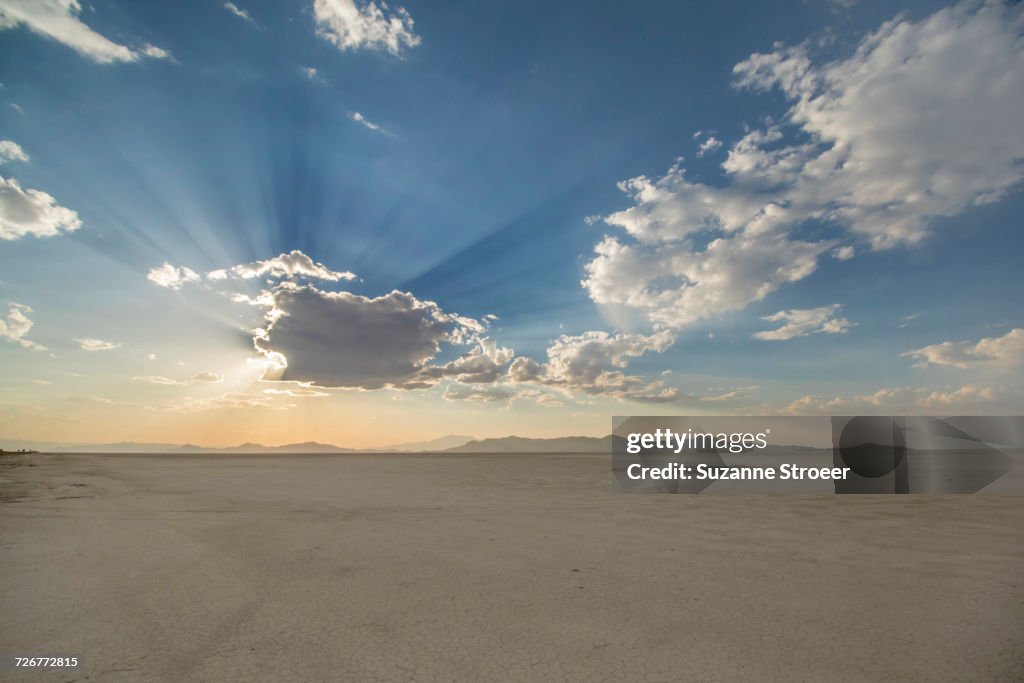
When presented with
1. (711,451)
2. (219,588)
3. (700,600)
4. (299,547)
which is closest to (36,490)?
(299,547)

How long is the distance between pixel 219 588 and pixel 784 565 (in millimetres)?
7118

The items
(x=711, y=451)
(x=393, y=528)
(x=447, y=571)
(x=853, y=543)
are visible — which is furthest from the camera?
(x=711, y=451)

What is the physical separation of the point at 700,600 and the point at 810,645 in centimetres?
123

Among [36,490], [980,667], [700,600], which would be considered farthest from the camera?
[36,490]

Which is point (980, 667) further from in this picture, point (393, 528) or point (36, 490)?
point (36, 490)

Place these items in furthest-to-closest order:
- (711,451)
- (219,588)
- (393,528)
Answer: (711,451), (393,528), (219,588)

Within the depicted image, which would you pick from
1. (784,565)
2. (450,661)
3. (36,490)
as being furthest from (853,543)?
(36,490)

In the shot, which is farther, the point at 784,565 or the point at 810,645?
the point at 784,565

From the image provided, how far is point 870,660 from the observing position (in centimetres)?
397

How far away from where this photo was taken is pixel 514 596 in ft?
18.0

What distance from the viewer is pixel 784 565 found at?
680cm

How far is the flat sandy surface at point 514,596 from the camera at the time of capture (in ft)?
12.9

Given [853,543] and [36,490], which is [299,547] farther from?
[36,490]

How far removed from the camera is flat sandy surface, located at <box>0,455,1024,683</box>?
3.92m
